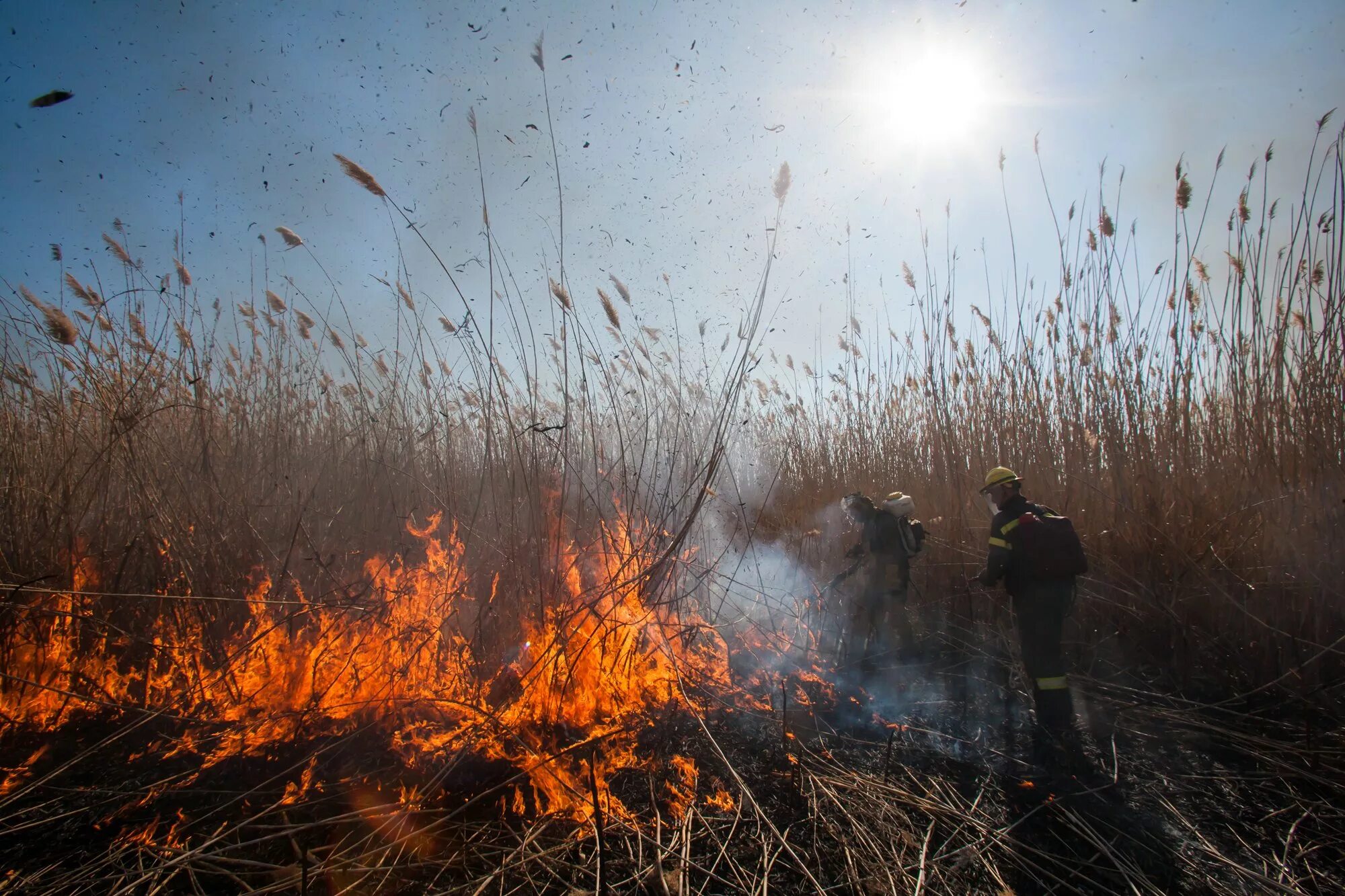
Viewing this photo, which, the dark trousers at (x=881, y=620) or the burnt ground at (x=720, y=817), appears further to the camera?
the dark trousers at (x=881, y=620)

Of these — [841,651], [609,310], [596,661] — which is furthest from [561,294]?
[841,651]

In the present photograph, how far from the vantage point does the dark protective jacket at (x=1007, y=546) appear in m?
2.26

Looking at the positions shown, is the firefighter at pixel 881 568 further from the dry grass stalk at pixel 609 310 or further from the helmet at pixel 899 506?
the dry grass stalk at pixel 609 310

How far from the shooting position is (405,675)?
A: 1996 mm

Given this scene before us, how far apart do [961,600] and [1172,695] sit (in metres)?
1.26

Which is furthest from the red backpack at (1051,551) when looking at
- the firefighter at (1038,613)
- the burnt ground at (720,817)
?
the burnt ground at (720,817)

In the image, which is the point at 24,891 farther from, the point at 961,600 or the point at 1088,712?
the point at 961,600

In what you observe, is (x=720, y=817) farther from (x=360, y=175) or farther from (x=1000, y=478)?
(x=360, y=175)

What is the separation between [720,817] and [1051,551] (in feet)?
5.35

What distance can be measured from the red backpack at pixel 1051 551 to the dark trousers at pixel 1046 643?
0.06 meters

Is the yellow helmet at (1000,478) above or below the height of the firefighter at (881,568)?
above

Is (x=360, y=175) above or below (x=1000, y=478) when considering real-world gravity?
→ above

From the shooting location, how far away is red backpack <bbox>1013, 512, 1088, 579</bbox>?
214 centimetres

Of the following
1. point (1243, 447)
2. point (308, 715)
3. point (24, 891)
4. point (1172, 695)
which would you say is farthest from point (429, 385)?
point (1243, 447)
